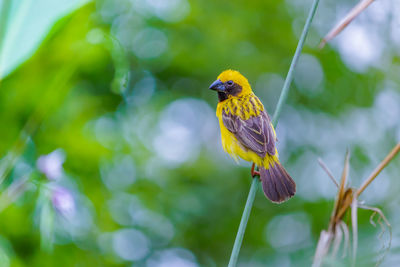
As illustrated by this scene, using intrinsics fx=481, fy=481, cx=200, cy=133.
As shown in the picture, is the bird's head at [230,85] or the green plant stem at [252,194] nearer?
the green plant stem at [252,194]

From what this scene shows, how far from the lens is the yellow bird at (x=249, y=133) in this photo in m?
2.33

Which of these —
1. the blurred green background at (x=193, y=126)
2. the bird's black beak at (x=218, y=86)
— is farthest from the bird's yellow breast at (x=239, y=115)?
the blurred green background at (x=193, y=126)

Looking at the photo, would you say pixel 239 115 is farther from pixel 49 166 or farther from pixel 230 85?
pixel 49 166

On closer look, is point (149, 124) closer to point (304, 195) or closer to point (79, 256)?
point (79, 256)

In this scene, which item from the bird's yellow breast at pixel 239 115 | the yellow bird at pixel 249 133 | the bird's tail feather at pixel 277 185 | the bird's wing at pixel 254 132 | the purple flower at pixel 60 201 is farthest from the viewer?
the bird's yellow breast at pixel 239 115

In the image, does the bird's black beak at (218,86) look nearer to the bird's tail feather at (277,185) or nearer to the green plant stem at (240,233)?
the bird's tail feather at (277,185)

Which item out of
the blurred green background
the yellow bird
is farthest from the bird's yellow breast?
the blurred green background

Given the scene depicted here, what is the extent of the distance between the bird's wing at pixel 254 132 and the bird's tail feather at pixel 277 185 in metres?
0.15

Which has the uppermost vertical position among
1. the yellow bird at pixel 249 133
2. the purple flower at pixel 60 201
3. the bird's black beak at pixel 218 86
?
the bird's black beak at pixel 218 86

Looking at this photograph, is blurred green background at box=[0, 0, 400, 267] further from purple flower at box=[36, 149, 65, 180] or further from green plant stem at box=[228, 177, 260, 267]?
green plant stem at box=[228, 177, 260, 267]

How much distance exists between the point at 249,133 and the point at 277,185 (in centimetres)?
55

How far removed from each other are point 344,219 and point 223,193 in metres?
3.92

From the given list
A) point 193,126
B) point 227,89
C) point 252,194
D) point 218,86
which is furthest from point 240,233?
point 193,126

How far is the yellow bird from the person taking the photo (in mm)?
2334
